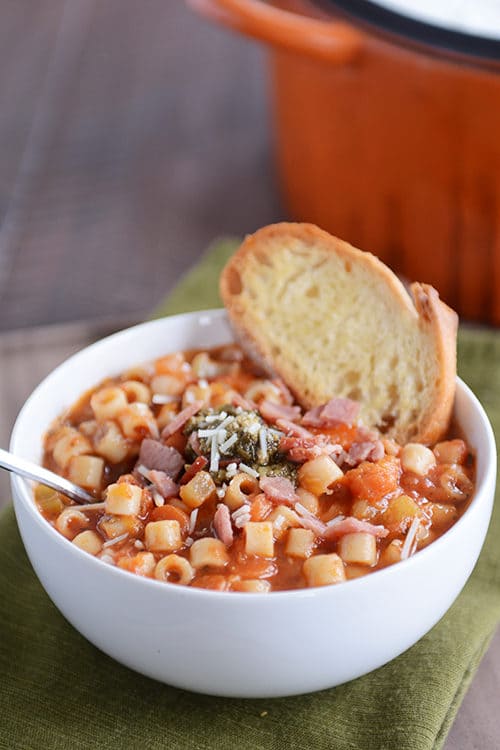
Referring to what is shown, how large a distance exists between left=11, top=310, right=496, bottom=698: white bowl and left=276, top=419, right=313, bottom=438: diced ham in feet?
1.18

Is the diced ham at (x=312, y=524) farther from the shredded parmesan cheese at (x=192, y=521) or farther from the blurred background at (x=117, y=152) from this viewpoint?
the blurred background at (x=117, y=152)

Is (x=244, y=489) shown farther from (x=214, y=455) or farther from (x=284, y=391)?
(x=284, y=391)

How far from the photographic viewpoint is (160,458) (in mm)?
1979

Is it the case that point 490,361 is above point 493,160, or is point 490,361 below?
below

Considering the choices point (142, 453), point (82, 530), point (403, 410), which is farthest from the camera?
point (403, 410)

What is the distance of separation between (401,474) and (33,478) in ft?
2.34

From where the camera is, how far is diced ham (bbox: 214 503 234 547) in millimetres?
1770

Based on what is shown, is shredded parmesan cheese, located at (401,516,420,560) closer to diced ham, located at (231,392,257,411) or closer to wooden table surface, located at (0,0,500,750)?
diced ham, located at (231,392,257,411)

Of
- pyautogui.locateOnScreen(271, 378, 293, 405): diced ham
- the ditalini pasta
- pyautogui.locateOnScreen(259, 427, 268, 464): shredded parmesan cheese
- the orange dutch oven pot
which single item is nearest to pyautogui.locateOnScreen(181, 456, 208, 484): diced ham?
the ditalini pasta

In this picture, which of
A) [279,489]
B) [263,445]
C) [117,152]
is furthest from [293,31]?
[117,152]

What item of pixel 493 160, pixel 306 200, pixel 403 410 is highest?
pixel 493 160

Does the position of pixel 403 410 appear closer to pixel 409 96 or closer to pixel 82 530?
pixel 82 530

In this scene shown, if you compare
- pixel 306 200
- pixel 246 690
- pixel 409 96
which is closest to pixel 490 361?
pixel 409 96

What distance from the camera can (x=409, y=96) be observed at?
2807 mm
